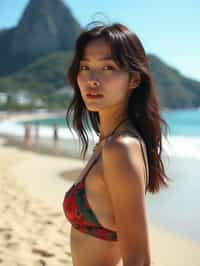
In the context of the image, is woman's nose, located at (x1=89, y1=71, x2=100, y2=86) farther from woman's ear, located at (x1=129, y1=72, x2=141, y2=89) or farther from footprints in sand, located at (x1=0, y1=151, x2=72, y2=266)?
footprints in sand, located at (x1=0, y1=151, x2=72, y2=266)

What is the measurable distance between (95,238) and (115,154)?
41cm

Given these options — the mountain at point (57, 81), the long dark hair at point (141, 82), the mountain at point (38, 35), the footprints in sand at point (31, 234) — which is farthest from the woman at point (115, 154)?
the mountain at point (38, 35)

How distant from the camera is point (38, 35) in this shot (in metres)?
166

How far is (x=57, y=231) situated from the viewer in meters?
4.95

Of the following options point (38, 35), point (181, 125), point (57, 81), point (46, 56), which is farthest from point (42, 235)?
point (38, 35)

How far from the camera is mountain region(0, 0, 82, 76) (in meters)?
165

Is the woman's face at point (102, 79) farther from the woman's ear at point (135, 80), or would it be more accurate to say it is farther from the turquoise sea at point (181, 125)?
the turquoise sea at point (181, 125)

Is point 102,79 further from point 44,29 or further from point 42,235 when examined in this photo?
point 44,29

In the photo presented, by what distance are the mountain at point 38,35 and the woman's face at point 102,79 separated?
16621cm

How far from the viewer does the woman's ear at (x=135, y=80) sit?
147 centimetres

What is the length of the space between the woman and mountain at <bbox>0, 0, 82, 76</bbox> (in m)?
166

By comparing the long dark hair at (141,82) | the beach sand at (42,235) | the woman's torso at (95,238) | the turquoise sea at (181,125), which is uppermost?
the long dark hair at (141,82)

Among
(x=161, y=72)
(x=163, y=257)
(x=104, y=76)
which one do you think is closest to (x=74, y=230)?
(x=104, y=76)

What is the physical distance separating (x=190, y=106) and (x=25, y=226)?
164m
